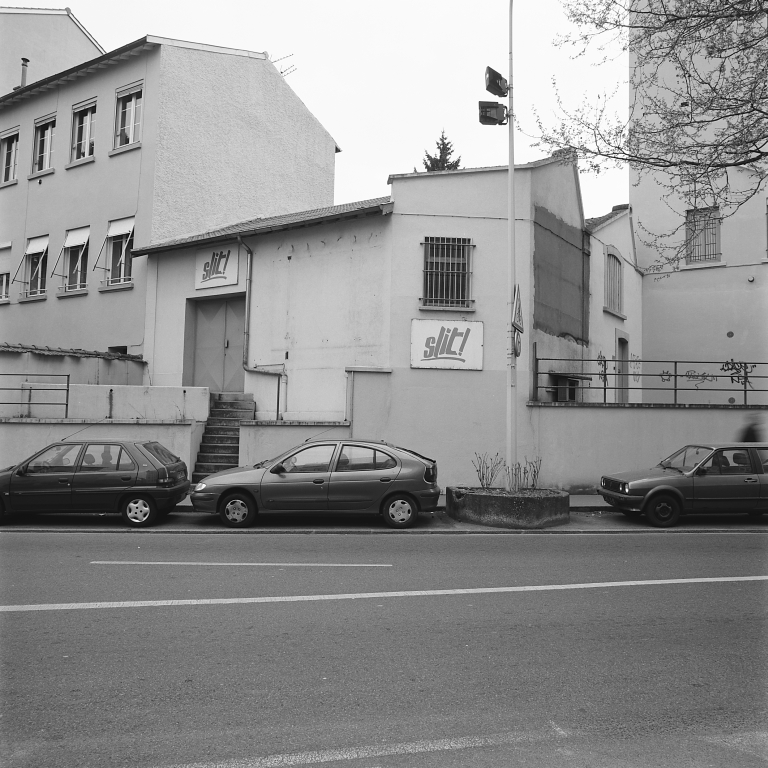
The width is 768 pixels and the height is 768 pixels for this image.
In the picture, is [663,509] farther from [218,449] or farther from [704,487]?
[218,449]

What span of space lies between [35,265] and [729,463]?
21794 millimetres

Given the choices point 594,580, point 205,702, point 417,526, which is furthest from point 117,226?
point 205,702

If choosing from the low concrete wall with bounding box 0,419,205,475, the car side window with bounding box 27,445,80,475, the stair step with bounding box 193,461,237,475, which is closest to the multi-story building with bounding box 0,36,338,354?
the low concrete wall with bounding box 0,419,205,475

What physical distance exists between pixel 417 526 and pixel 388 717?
7730 mm

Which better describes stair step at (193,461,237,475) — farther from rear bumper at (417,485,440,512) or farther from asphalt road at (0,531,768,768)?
asphalt road at (0,531,768,768)

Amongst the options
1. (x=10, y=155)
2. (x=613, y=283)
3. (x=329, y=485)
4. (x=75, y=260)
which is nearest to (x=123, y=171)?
(x=75, y=260)

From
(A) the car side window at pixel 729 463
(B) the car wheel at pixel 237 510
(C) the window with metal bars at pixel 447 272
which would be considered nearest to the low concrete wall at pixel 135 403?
(B) the car wheel at pixel 237 510

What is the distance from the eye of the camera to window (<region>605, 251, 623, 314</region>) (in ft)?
66.1

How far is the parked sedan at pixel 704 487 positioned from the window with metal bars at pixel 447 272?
5.54 m

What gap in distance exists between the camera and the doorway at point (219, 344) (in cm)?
1867

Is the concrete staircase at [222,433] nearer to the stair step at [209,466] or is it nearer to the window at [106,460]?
the stair step at [209,466]

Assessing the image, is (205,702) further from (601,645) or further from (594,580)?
(594,580)

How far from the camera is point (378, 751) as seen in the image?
11.5 ft

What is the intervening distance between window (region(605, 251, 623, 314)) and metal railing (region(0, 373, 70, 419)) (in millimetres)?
14166
